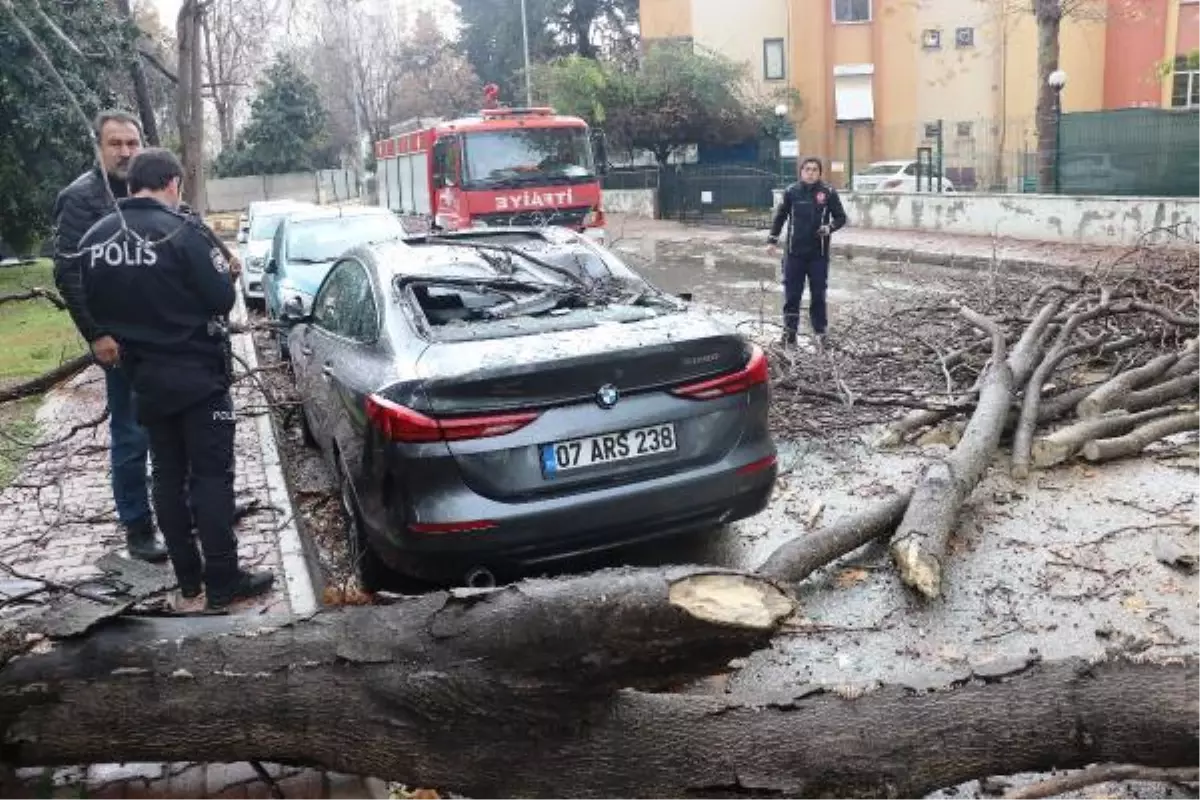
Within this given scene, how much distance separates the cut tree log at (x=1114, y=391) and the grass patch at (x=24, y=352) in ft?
19.9

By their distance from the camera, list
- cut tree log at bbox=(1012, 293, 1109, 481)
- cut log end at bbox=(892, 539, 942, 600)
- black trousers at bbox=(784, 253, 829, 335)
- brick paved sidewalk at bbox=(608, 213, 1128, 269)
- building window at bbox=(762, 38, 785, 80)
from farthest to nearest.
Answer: building window at bbox=(762, 38, 785, 80)
brick paved sidewalk at bbox=(608, 213, 1128, 269)
black trousers at bbox=(784, 253, 829, 335)
cut tree log at bbox=(1012, 293, 1109, 481)
cut log end at bbox=(892, 539, 942, 600)

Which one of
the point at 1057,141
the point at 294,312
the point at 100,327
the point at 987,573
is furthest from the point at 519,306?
the point at 1057,141

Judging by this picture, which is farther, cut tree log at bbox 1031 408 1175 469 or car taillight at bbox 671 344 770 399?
cut tree log at bbox 1031 408 1175 469

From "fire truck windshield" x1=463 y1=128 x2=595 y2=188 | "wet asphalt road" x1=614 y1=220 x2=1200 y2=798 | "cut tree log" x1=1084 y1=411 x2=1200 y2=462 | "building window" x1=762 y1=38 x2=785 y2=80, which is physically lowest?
"wet asphalt road" x1=614 y1=220 x2=1200 y2=798

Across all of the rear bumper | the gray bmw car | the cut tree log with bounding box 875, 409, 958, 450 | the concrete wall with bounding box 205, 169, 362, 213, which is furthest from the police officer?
the concrete wall with bounding box 205, 169, 362, 213

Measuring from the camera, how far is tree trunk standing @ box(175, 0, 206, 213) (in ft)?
46.8

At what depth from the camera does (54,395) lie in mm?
9609

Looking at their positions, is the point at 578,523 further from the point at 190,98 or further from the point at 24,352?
the point at 190,98

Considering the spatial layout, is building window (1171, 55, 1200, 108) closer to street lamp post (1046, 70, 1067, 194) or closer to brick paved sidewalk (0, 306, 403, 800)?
street lamp post (1046, 70, 1067, 194)

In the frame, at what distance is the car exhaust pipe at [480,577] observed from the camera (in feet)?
13.8

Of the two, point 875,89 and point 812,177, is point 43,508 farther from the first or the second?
point 875,89

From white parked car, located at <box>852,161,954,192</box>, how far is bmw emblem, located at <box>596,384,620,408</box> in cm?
2143

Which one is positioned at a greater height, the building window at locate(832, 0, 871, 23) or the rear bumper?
the building window at locate(832, 0, 871, 23)

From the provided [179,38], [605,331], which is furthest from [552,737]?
[179,38]
